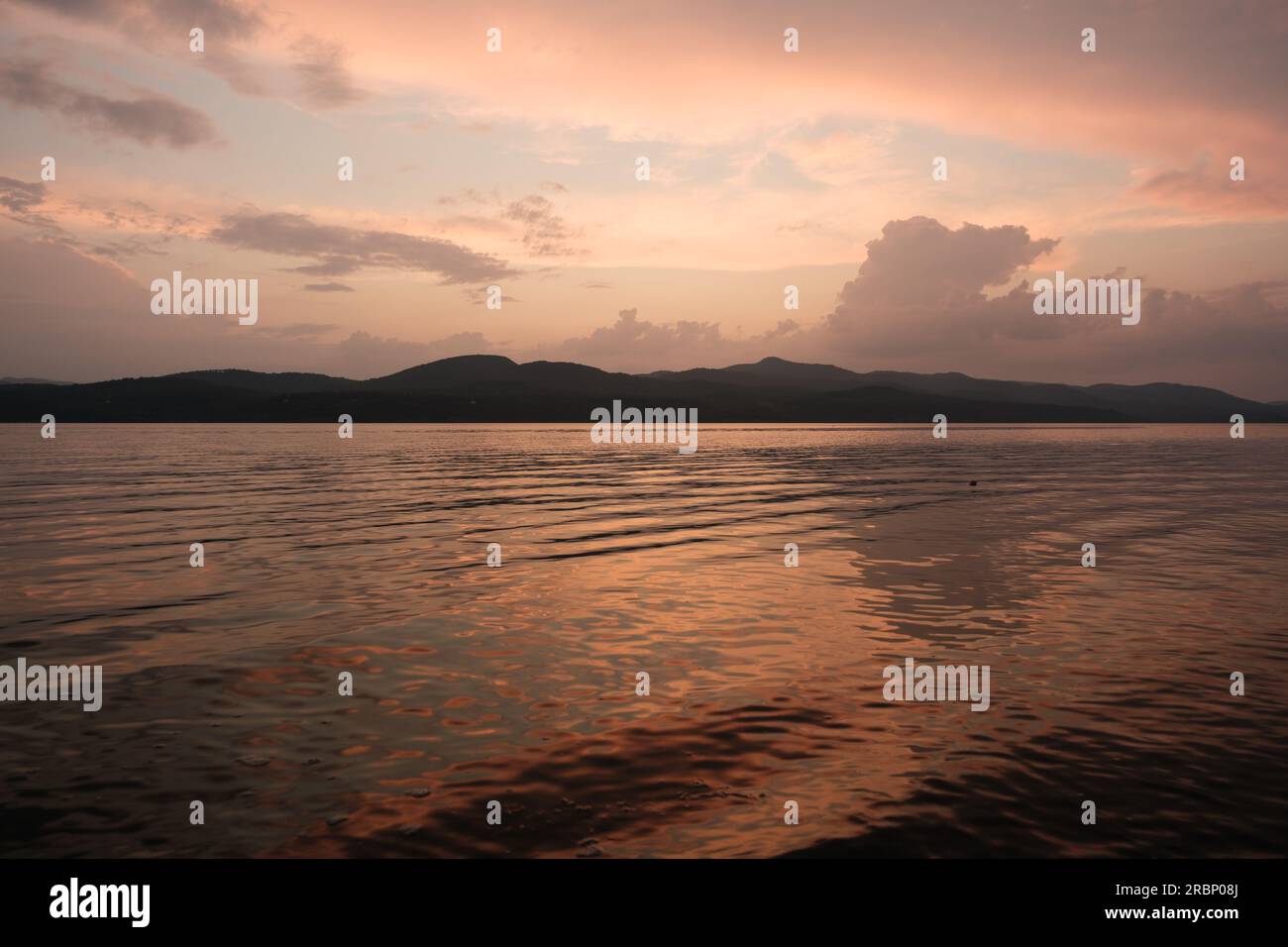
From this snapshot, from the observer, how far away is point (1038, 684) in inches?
581

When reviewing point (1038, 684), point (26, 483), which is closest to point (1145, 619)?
point (1038, 684)

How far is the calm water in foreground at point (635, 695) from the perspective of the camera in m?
9.46

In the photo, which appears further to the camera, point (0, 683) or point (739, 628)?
point (739, 628)

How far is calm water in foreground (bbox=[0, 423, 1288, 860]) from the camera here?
31.0 ft

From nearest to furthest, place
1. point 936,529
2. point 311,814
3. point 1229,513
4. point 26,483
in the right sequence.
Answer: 1. point 311,814
2. point 936,529
3. point 1229,513
4. point 26,483

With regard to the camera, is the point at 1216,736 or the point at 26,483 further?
the point at 26,483

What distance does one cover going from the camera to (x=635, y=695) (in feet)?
47.0
